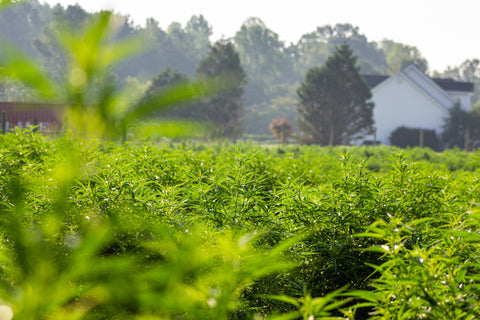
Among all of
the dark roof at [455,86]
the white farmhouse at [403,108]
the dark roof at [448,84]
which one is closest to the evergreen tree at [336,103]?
the white farmhouse at [403,108]

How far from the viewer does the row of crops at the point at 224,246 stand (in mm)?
1068

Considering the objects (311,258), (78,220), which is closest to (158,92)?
(78,220)

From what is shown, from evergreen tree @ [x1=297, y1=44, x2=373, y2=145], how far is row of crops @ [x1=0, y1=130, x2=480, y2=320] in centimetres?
3370

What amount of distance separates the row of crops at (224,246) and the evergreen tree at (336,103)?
111 feet

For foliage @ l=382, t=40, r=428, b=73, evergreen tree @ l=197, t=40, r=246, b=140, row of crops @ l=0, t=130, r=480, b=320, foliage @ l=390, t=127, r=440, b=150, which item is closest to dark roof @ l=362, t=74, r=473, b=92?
foliage @ l=390, t=127, r=440, b=150

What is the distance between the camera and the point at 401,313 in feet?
5.07

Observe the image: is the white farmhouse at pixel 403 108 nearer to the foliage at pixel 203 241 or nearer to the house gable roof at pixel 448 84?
the house gable roof at pixel 448 84

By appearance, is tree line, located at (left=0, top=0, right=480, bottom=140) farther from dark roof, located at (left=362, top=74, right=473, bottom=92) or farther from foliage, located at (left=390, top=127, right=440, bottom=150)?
foliage, located at (left=390, top=127, right=440, bottom=150)

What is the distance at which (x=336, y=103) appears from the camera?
3741 cm

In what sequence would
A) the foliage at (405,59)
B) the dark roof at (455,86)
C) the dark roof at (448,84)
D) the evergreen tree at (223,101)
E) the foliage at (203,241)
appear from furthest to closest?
the foliage at (405,59) < the dark roof at (455,86) < the dark roof at (448,84) < the evergreen tree at (223,101) < the foliage at (203,241)

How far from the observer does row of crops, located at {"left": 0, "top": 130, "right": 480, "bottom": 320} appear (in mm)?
1068

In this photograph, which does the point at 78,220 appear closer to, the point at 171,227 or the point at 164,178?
the point at 171,227

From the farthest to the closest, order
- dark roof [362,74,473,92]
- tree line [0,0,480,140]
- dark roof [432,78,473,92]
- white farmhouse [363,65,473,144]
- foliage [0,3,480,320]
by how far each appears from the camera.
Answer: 1. tree line [0,0,480,140]
2. dark roof [432,78,473,92]
3. dark roof [362,74,473,92]
4. white farmhouse [363,65,473,144]
5. foliage [0,3,480,320]

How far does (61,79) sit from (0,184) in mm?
2462
